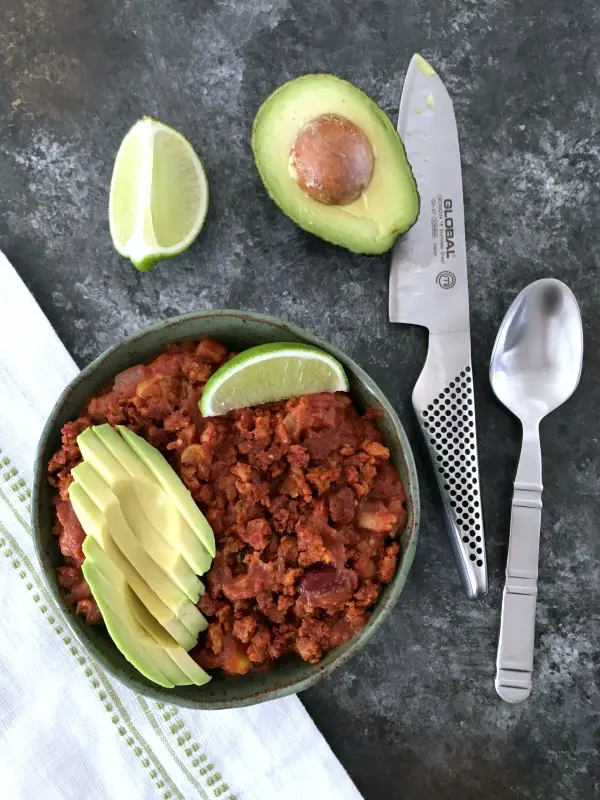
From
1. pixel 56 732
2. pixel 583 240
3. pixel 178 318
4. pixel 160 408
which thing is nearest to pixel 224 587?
pixel 160 408

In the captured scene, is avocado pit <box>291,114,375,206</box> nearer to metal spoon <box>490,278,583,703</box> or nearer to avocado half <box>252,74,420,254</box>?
avocado half <box>252,74,420,254</box>

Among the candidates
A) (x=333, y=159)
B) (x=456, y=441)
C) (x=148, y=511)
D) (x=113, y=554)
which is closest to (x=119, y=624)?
(x=113, y=554)

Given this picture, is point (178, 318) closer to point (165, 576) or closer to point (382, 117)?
point (165, 576)

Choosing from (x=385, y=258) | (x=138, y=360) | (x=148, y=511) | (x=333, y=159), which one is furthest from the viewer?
(x=385, y=258)

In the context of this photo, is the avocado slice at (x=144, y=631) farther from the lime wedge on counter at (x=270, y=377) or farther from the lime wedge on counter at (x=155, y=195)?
the lime wedge on counter at (x=155, y=195)

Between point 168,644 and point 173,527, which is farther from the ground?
point 173,527

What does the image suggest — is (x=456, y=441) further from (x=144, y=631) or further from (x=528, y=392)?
(x=144, y=631)

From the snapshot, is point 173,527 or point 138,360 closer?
point 173,527

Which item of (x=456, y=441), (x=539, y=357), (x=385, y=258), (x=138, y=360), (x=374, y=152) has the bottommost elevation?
(x=456, y=441)
